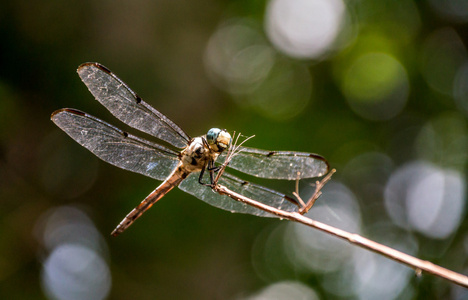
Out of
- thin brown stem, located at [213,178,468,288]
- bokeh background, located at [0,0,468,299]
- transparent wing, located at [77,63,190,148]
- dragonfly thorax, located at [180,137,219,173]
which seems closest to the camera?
thin brown stem, located at [213,178,468,288]

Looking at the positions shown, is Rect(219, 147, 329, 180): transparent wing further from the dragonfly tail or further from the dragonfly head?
the dragonfly tail

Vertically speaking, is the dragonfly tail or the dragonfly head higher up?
the dragonfly head

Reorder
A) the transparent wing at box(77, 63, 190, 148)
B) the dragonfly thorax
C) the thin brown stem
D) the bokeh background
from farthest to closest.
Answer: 1. the bokeh background
2. the dragonfly thorax
3. the transparent wing at box(77, 63, 190, 148)
4. the thin brown stem

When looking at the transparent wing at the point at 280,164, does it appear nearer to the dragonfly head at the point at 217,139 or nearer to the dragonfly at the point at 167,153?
the dragonfly at the point at 167,153

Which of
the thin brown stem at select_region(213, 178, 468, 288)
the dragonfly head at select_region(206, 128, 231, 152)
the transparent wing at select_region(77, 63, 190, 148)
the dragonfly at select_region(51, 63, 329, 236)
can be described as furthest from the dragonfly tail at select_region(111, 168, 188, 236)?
the thin brown stem at select_region(213, 178, 468, 288)

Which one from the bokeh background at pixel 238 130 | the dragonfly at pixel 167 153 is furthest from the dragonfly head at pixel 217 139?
the bokeh background at pixel 238 130

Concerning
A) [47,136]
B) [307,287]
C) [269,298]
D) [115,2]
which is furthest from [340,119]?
[47,136]

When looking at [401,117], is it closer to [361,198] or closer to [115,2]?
[361,198]
